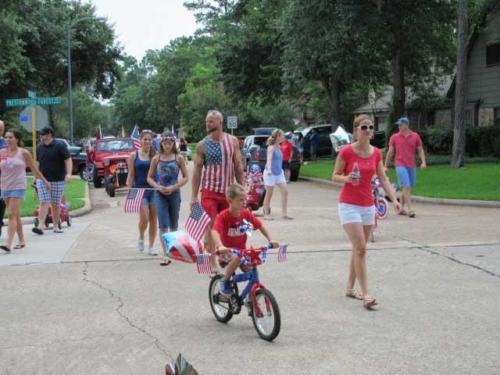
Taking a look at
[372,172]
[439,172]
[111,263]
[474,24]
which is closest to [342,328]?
[372,172]

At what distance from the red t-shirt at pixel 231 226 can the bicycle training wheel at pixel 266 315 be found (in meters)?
0.56

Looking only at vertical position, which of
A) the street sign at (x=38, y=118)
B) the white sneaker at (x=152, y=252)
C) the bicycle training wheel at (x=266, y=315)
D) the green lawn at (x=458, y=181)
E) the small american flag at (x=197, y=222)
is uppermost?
the street sign at (x=38, y=118)

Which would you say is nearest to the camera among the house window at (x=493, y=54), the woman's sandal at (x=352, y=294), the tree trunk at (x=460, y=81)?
the woman's sandal at (x=352, y=294)

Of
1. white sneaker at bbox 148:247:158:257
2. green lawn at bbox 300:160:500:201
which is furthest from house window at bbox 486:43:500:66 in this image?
white sneaker at bbox 148:247:158:257

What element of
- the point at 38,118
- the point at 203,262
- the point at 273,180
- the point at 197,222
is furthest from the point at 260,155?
the point at 203,262

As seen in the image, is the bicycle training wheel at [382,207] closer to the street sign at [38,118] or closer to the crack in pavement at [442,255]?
the crack in pavement at [442,255]

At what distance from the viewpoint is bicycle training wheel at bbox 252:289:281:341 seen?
18.6 ft

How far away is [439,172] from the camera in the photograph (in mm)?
23312

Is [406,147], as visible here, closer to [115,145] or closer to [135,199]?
[135,199]

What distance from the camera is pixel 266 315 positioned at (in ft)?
19.1

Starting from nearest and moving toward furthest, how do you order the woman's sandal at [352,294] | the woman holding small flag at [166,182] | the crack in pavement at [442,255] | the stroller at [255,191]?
the woman's sandal at [352,294] → the crack in pavement at [442,255] → the woman holding small flag at [166,182] → the stroller at [255,191]

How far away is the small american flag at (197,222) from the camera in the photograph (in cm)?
797

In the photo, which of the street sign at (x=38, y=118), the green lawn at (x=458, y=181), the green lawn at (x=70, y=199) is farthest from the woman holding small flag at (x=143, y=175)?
the street sign at (x=38, y=118)

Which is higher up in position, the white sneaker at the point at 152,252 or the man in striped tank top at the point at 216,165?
the man in striped tank top at the point at 216,165
